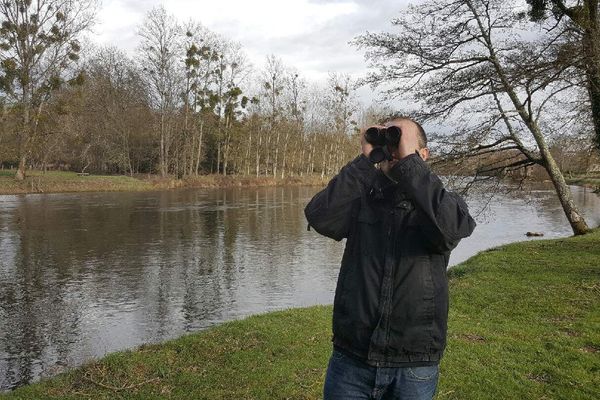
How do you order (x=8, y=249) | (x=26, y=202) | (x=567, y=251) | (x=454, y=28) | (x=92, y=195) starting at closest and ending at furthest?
(x=567, y=251) → (x=454, y=28) → (x=8, y=249) → (x=26, y=202) → (x=92, y=195)

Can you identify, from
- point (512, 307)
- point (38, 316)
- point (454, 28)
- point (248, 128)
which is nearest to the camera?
point (512, 307)

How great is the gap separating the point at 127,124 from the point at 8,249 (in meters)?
37.0

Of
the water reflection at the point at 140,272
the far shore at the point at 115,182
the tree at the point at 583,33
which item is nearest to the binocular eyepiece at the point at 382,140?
the water reflection at the point at 140,272

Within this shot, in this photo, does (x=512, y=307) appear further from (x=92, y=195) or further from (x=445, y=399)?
(x=92, y=195)

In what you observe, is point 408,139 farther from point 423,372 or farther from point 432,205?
point 423,372

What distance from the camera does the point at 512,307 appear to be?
8648 mm

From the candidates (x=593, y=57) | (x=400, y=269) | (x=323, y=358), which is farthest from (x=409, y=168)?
(x=593, y=57)

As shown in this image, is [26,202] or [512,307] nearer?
[512,307]

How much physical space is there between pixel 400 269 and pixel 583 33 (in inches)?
468

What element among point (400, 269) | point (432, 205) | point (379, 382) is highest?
point (432, 205)

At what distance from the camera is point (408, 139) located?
97.8 inches

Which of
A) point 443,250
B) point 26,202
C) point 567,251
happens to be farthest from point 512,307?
point 26,202

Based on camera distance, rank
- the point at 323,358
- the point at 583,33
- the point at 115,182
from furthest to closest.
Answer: the point at 115,182 → the point at 583,33 → the point at 323,358

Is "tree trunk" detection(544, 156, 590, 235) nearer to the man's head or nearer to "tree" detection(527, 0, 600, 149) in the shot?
"tree" detection(527, 0, 600, 149)
